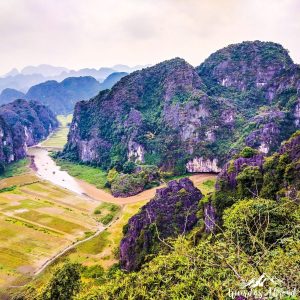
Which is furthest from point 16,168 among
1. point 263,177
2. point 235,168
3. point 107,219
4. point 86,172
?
point 263,177

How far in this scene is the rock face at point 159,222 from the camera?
36125 millimetres

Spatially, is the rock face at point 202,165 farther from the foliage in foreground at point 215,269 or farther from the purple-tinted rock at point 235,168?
the foliage in foreground at point 215,269

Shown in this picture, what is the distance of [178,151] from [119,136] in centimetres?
2345

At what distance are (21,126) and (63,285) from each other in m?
113

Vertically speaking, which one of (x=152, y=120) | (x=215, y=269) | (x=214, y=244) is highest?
(x=152, y=120)

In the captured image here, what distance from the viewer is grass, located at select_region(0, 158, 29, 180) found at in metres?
90.5

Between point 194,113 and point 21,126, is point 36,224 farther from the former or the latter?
point 21,126

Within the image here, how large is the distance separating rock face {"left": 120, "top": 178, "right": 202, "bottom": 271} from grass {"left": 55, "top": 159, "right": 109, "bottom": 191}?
36.7 metres

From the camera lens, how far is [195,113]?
88.6m

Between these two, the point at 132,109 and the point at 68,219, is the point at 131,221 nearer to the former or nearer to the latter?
the point at 68,219

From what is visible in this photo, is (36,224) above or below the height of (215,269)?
below

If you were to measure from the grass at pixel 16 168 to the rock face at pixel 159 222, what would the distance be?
57.4 m

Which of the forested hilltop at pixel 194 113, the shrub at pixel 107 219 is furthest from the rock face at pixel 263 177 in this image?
the forested hilltop at pixel 194 113

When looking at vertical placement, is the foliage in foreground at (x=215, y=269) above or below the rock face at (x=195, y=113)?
below
